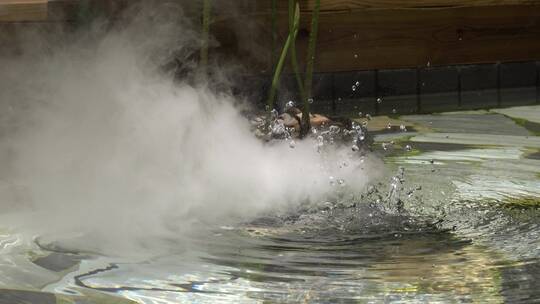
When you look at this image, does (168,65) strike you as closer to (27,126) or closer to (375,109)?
(27,126)

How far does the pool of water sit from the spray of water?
0.40 feet

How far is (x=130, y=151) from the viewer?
9.30 ft

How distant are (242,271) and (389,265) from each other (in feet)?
0.92

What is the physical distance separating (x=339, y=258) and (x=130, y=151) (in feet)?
3.40

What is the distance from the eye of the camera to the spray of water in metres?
2.37

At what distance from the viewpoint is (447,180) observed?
9.23ft

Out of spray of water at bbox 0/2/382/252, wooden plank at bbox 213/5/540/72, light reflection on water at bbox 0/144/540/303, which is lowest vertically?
light reflection on water at bbox 0/144/540/303

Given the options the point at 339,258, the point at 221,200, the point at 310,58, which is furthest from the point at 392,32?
the point at 339,258

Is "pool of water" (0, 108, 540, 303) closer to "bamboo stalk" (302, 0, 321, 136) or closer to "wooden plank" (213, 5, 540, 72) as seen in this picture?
"bamboo stalk" (302, 0, 321, 136)

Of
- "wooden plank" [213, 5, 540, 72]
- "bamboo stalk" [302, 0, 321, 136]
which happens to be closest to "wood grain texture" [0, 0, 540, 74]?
"wooden plank" [213, 5, 540, 72]

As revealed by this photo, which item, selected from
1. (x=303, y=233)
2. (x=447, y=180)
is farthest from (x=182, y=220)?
(x=447, y=180)

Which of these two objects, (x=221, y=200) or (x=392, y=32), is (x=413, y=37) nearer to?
(x=392, y=32)

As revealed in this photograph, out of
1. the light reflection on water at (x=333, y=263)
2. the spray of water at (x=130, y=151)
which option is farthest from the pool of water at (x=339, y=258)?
the spray of water at (x=130, y=151)

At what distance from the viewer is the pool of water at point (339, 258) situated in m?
1.70
